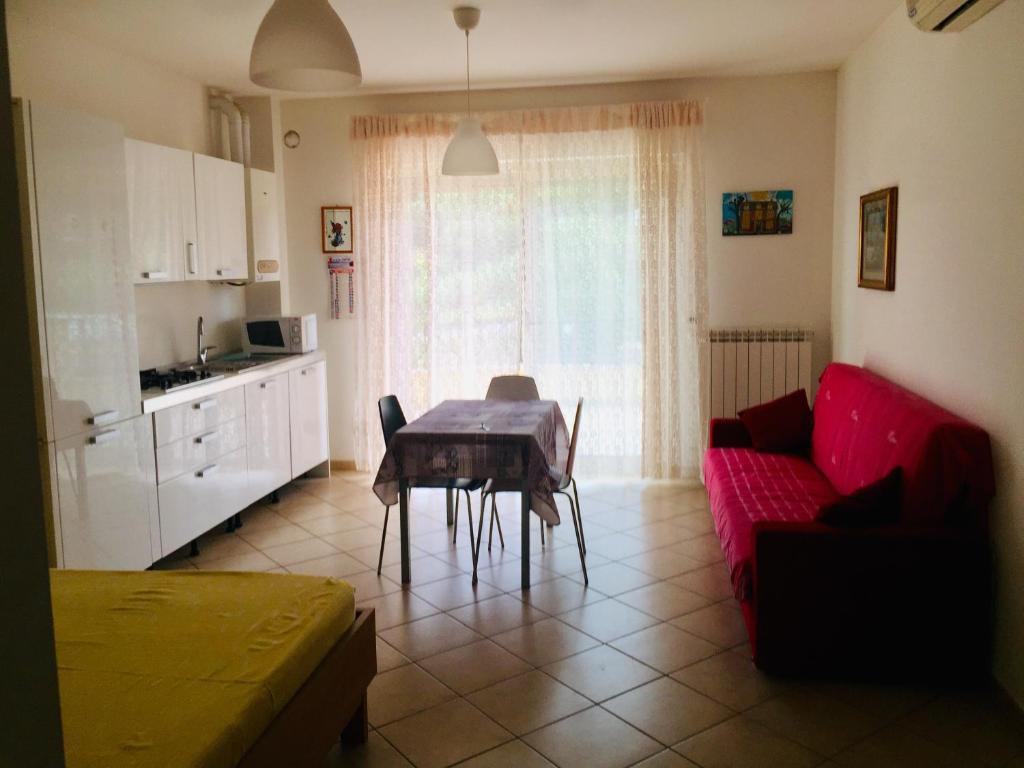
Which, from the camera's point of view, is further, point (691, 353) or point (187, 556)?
point (691, 353)

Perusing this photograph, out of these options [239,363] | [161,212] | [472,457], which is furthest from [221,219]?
[472,457]

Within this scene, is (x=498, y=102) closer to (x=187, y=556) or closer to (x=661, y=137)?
(x=661, y=137)

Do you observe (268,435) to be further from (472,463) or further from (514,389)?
(472,463)

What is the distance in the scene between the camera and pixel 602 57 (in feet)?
17.0

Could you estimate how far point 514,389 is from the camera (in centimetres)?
513

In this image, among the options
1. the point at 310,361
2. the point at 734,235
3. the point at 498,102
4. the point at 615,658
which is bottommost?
the point at 615,658

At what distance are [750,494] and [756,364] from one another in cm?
188

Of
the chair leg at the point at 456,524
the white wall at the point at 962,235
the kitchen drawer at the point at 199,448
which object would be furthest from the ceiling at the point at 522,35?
the chair leg at the point at 456,524

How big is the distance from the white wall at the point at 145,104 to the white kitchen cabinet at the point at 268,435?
1.96 ft

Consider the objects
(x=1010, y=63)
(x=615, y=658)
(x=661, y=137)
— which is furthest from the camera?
(x=661, y=137)

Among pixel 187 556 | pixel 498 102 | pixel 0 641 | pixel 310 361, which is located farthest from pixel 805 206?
pixel 0 641

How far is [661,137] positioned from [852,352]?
181 cm

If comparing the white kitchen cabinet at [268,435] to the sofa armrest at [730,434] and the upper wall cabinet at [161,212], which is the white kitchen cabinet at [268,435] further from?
the sofa armrest at [730,434]

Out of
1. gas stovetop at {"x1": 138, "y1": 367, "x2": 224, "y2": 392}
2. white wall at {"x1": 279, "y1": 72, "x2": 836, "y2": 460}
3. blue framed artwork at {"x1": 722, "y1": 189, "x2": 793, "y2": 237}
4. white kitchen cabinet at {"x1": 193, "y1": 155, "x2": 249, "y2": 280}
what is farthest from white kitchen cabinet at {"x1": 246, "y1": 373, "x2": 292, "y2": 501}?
blue framed artwork at {"x1": 722, "y1": 189, "x2": 793, "y2": 237}
